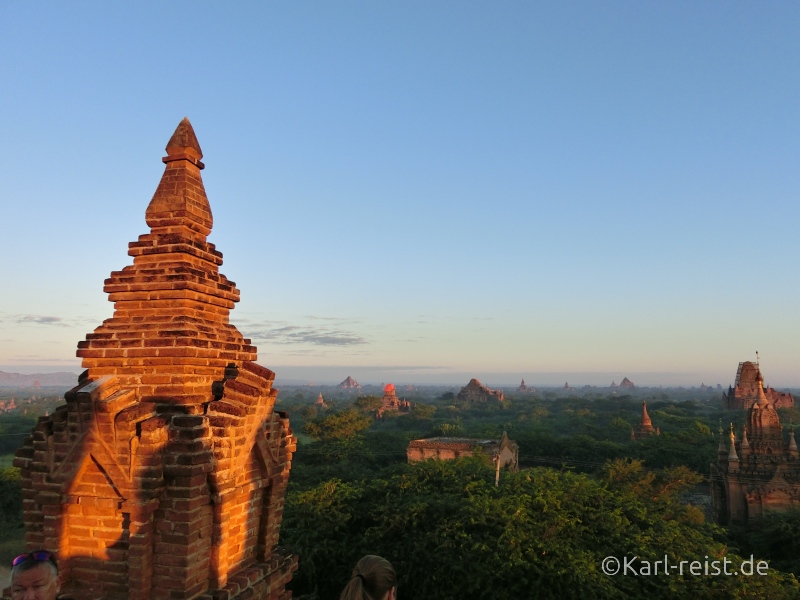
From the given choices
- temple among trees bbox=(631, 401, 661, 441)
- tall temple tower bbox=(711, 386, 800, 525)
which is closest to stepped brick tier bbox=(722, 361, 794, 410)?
temple among trees bbox=(631, 401, 661, 441)

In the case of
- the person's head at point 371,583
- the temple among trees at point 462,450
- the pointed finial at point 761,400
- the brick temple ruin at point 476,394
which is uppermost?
the person's head at point 371,583

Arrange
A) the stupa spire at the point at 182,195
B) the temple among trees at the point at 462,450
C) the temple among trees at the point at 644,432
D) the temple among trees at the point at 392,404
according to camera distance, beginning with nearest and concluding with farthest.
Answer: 1. the stupa spire at the point at 182,195
2. the temple among trees at the point at 462,450
3. the temple among trees at the point at 644,432
4. the temple among trees at the point at 392,404

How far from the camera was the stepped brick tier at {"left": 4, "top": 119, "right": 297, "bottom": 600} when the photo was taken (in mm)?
4285

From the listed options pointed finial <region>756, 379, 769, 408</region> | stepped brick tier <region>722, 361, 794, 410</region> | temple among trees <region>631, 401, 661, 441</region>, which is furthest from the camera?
stepped brick tier <region>722, 361, 794, 410</region>

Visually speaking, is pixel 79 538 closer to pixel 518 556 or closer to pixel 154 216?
pixel 154 216

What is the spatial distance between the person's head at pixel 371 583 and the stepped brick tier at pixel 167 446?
60.4 inches

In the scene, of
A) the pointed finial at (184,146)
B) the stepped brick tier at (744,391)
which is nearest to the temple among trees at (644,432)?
the stepped brick tier at (744,391)

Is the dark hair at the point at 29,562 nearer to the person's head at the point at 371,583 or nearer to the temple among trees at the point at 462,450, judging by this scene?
the person's head at the point at 371,583

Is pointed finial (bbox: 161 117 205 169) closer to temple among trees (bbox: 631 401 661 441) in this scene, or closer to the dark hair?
the dark hair

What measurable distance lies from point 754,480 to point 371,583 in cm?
3464

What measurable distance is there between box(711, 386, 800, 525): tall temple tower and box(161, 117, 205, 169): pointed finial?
3478 cm

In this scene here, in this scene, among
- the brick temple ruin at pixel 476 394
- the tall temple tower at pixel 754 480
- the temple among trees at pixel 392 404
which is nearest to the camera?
the tall temple tower at pixel 754 480

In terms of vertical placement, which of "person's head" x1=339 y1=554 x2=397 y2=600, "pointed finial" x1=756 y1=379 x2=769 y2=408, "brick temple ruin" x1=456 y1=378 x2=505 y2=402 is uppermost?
"person's head" x1=339 y1=554 x2=397 y2=600

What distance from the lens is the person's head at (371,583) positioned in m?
3.56
